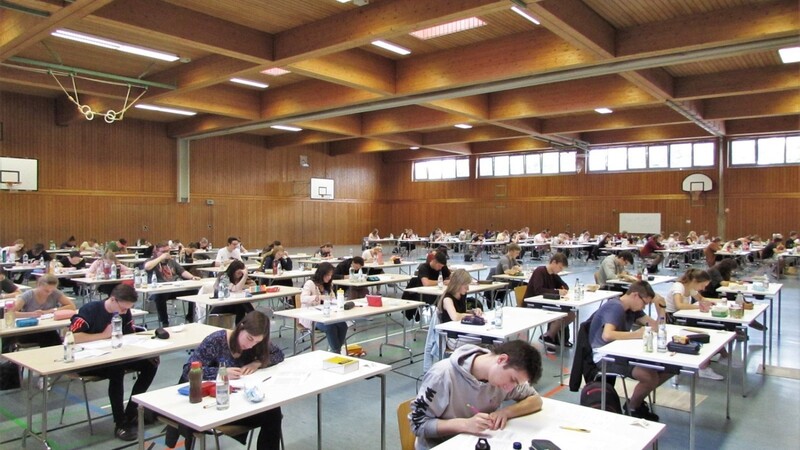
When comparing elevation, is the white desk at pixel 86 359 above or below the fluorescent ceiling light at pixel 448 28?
below

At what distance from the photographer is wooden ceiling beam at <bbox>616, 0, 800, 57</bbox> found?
8445 millimetres

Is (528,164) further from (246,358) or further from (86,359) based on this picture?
(86,359)

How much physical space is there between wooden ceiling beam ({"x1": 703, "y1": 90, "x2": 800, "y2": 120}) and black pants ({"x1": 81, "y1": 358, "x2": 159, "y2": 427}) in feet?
55.4

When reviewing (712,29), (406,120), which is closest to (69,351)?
(712,29)

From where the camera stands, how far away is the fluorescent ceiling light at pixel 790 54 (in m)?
10.8

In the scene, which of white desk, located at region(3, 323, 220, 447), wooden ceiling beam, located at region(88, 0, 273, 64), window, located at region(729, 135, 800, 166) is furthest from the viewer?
window, located at region(729, 135, 800, 166)

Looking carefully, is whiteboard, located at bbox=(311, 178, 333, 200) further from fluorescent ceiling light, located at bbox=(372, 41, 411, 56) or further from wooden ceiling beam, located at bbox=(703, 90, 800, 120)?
wooden ceiling beam, located at bbox=(703, 90, 800, 120)

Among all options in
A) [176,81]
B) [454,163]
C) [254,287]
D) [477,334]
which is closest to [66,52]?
[176,81]

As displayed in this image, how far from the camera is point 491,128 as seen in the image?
70.3ft

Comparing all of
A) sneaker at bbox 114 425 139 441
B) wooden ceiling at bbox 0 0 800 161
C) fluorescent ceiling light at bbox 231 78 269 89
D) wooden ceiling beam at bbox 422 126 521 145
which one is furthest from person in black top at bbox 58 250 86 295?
wooden ceiling beam at bbox 422 126 521 145

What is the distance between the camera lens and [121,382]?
484 cm

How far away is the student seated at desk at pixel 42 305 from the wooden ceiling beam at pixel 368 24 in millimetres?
5475

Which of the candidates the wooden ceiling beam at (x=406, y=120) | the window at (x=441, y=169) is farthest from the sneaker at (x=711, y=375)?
the window at (x=441, y=169)

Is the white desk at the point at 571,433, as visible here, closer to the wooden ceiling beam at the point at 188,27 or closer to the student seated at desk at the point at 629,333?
the student seated at desk at the point at 629,333
